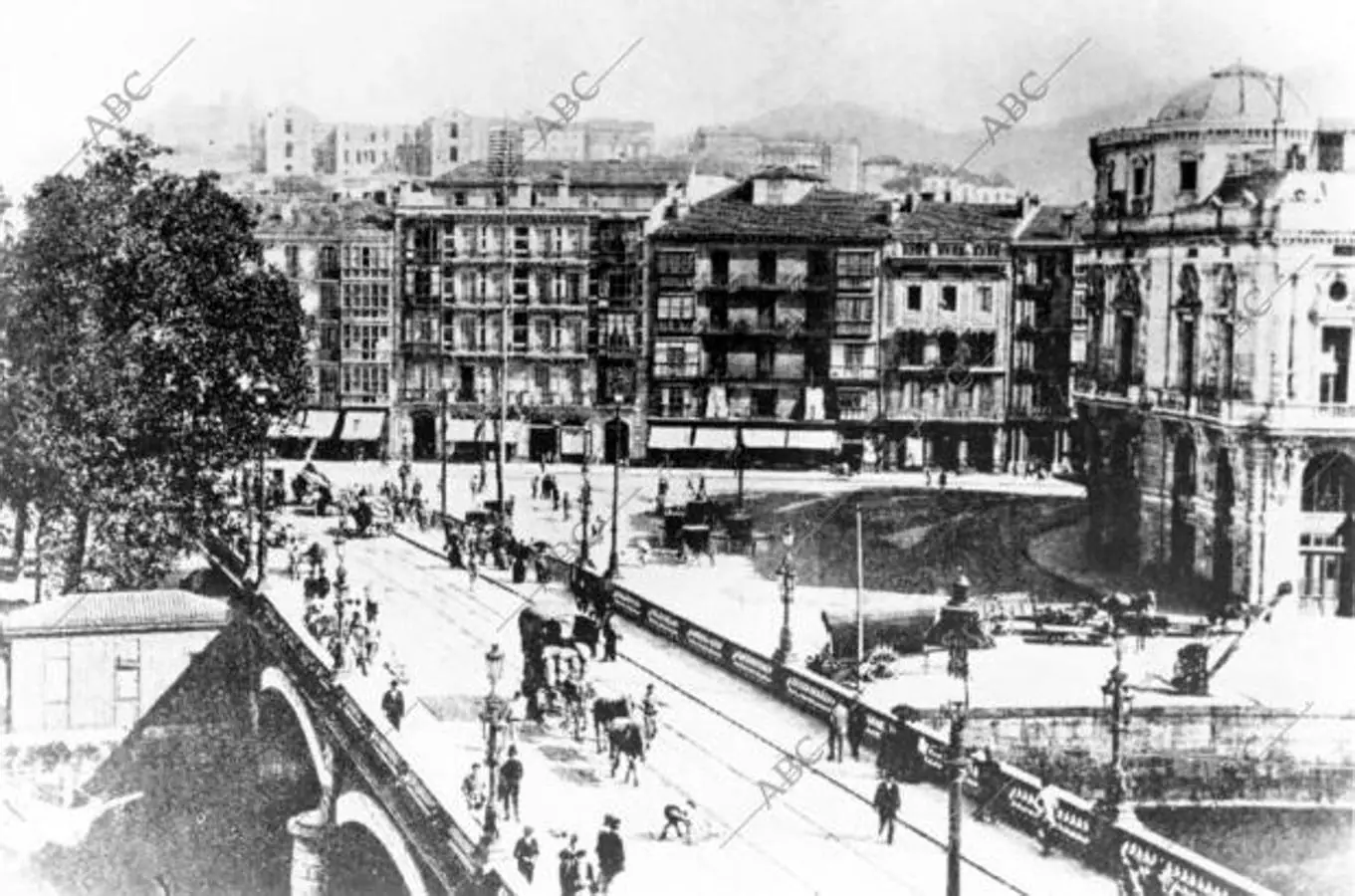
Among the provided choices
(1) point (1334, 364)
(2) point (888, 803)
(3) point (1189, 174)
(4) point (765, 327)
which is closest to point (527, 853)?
(2) point (888, 803)

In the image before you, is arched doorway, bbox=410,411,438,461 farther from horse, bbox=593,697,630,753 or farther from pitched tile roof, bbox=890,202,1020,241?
horse, bbox=593,697,630,753

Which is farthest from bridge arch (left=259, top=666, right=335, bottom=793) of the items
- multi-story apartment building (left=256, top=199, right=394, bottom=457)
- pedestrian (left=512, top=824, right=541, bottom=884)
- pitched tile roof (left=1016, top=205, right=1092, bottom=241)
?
pitched tile roof (left=1016, top=205, right=1092, bottom=241)

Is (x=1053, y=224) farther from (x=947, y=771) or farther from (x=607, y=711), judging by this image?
(x=947, y=771)

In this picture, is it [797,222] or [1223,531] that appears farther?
[797,222]

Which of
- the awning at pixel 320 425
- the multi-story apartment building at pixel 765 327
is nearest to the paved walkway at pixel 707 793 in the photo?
the multi-story apartment building at pixel 765 327

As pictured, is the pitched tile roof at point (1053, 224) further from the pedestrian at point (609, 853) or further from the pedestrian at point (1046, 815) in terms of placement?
the pedestrian at point (609, 853)

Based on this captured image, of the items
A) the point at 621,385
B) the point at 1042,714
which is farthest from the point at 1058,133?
the point at 621,385
